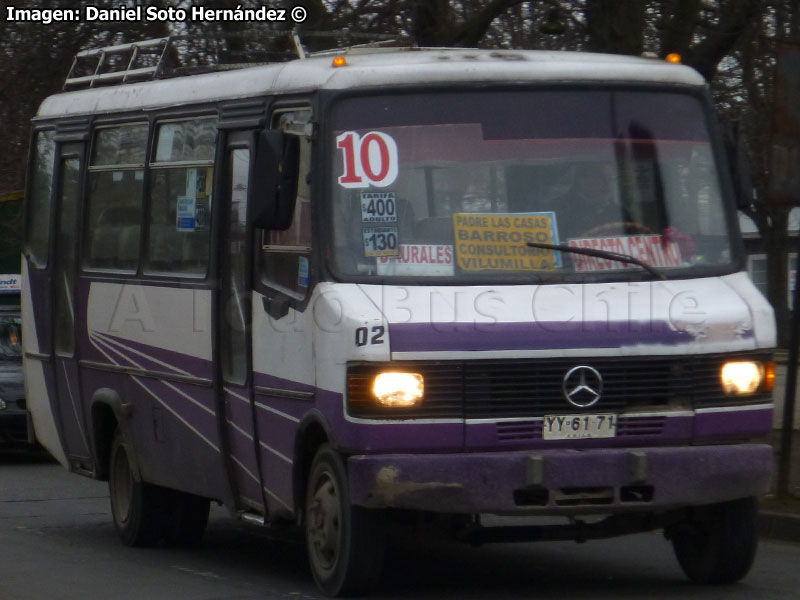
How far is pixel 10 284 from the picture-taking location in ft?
71.4

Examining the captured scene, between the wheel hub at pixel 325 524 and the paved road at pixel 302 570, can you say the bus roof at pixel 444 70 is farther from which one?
the paved road at pixel 302 570

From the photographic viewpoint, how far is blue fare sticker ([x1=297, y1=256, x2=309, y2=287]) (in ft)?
26.2

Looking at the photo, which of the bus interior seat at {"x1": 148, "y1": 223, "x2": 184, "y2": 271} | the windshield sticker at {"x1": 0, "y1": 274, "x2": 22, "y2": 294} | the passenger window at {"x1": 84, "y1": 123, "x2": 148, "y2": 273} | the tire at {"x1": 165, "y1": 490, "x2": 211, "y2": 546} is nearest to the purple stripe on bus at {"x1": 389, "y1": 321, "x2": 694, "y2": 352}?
the bus interior seat at {"x1": 148, "y1": 223, "x2": 184, "y2": 271}

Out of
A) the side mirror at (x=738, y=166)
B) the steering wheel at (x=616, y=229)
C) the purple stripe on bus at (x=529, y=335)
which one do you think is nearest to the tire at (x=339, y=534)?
the purple stripe on bus at (x=529, y=335)

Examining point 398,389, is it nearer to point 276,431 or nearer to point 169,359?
point 276,431

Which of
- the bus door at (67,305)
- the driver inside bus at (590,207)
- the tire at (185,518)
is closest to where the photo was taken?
the driver inside bus at (590,207)

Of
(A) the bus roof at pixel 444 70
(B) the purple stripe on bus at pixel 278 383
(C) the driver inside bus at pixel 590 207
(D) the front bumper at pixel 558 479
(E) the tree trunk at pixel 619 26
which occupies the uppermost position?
(E) the tree trunk at pixel 619 26

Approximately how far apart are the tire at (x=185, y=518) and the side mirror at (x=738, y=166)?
4126 millimetres

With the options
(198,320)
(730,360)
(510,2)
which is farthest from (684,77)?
(510,2)

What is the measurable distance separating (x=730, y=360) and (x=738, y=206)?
1.00 meters

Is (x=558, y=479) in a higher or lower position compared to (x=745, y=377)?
lower

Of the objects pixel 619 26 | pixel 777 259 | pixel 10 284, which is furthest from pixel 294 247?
pixel 777 259

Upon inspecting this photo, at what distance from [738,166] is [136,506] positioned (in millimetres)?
4420

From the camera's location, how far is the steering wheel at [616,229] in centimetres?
796
